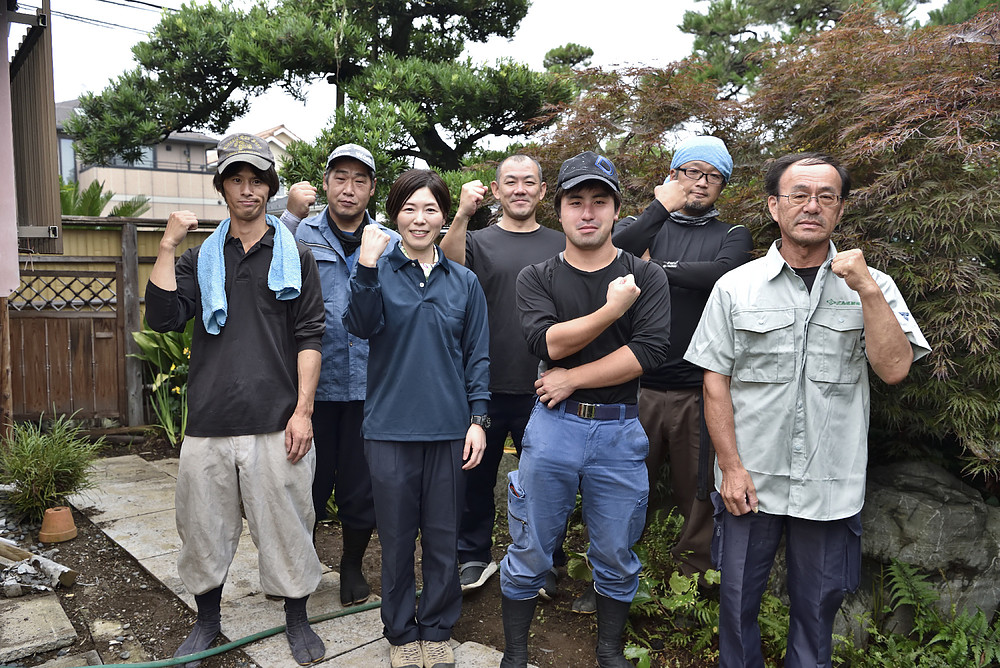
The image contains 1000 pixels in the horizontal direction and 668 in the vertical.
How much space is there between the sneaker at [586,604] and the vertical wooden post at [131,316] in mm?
5630

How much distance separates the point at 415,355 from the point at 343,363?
0.69m

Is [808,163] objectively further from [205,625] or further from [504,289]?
[205,625]

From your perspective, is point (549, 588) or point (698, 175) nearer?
point (698, 175)

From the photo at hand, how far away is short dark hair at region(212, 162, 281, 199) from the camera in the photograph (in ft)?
9.24

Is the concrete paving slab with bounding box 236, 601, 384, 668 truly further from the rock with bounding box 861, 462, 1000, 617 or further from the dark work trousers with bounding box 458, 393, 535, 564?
the rock with bounding box 861, 462, 1000, 617

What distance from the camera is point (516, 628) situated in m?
2.71

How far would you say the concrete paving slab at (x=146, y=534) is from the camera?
14.0 ft

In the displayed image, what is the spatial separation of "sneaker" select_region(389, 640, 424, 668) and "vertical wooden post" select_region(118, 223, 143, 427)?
18.1 ft

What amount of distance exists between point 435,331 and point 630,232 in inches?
37.6

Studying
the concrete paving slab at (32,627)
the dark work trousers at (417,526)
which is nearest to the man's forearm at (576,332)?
the dark work trousers at (417,526)

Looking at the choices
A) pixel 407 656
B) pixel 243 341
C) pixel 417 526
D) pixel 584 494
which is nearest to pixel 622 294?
pixel 584 494

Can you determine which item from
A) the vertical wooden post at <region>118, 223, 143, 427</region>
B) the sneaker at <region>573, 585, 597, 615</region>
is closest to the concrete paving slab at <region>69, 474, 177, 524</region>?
the vertical wooden post at <region>118, 223, 143, 427</region>

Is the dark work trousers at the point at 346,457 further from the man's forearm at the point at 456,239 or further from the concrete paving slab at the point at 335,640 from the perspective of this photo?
the man's forearm at the point at 456,239

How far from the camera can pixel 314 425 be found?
3398mm
